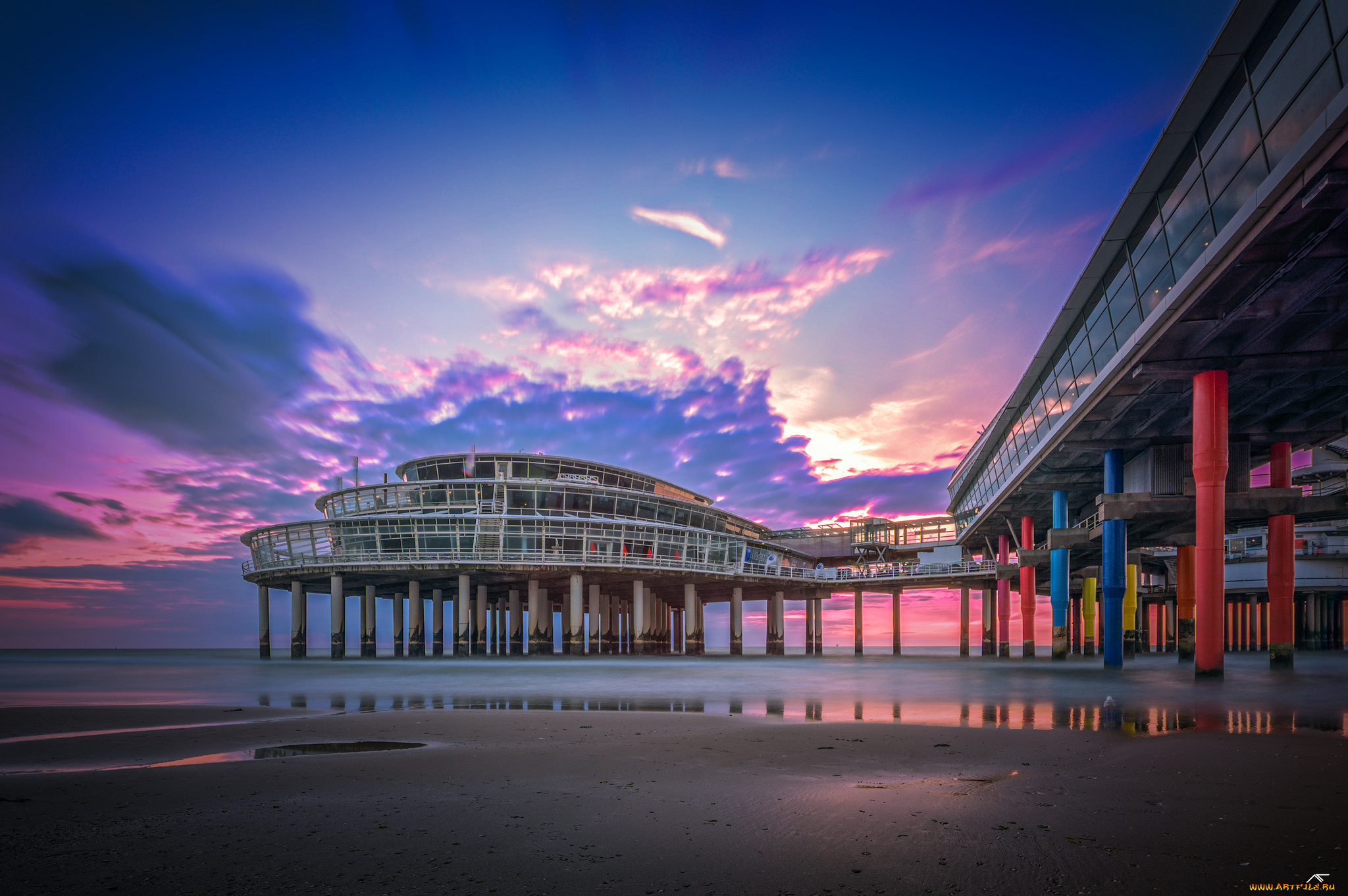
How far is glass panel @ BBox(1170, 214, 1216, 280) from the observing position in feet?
59.1

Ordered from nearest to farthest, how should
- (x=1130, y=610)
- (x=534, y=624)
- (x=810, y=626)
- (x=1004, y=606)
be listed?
(x=1130, y=610) < (x=1004, y=606) < (x=534, y=624) < (x=810, y=626)

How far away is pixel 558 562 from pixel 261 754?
47.1 m

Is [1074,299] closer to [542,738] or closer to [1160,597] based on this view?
[542,738]

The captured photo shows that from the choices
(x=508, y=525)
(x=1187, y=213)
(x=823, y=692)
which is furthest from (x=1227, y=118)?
(x=508, y=525)

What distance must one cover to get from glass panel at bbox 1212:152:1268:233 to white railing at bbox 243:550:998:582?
44.8 m

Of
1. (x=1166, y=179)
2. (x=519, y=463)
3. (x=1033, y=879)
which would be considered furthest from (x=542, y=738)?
(x=519, y=463)

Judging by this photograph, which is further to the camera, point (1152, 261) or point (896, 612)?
point (896, 612)

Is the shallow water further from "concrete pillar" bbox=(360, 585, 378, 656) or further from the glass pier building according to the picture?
"concrete pillar" bbox=(360, 585, 378, 656)

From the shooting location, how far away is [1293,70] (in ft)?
48.2

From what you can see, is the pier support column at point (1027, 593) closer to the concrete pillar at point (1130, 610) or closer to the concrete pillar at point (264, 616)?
the concrete pillar at point (1130, 610)

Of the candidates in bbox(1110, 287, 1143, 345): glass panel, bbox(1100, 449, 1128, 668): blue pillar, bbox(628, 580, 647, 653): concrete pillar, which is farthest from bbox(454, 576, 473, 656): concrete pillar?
bbox(1110, 287, 1143, 345): glass panel

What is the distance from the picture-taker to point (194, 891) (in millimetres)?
4027

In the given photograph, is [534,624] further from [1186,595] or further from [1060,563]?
[1186,595]

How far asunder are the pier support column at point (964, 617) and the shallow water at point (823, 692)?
106ft
